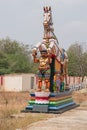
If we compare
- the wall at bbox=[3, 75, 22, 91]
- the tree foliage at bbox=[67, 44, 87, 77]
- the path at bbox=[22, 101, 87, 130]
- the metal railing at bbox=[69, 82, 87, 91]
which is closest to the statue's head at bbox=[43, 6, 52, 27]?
the path at bbox=[22, 101, 87, 130]

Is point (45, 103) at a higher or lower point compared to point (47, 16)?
lower

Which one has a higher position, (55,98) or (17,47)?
(17,47)

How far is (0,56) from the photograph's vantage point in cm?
5006

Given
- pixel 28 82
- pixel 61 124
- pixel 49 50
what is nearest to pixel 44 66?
pixel 49 50

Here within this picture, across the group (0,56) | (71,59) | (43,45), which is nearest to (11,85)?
(0,56)

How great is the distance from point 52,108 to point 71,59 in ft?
127

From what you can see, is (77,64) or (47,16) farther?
(77,64)

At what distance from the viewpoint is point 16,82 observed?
122ft

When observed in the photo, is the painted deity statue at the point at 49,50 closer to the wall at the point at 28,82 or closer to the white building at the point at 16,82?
the white building at the point at 16,82

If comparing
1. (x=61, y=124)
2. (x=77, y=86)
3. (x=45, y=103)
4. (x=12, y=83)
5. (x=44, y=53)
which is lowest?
(x=61, y=124)

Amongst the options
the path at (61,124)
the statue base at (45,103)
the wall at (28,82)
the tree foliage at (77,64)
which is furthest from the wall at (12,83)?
the path at (61,124)

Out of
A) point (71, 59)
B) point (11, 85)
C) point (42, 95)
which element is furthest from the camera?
point (71, 59)

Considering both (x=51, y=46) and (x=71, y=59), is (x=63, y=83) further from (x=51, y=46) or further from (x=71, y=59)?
(x=71, y=59)

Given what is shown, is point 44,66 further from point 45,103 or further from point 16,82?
point 16,82
